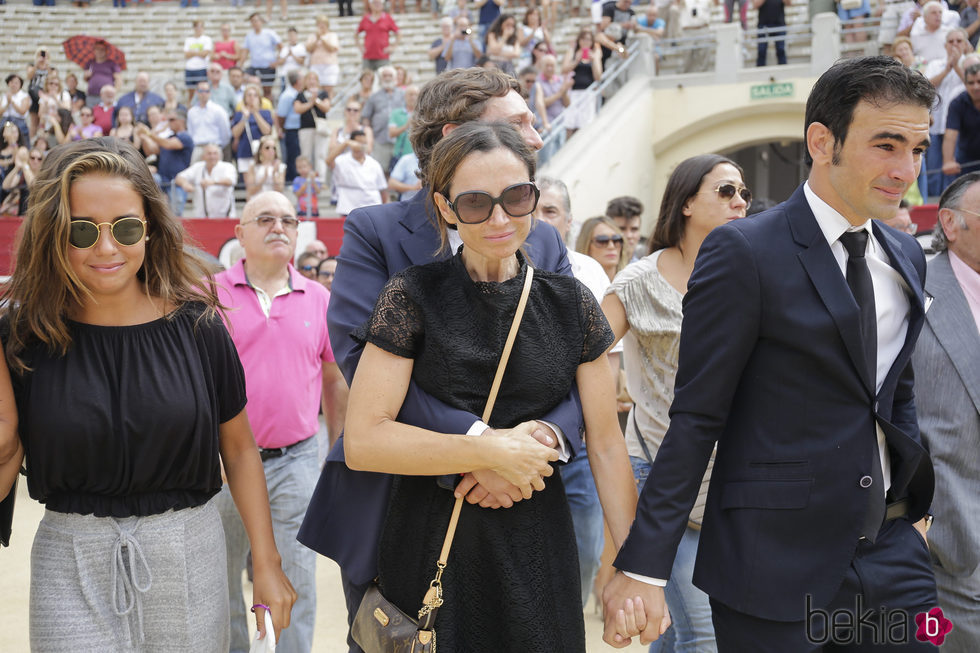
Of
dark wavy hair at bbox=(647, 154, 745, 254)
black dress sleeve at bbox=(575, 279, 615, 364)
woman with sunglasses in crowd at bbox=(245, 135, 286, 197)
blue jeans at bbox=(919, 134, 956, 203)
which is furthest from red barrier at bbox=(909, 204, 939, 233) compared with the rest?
black dress sleeve at bbox=(575, 279, 615, 364)

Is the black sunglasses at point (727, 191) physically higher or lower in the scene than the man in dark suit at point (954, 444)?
higher

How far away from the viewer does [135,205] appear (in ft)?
8.45

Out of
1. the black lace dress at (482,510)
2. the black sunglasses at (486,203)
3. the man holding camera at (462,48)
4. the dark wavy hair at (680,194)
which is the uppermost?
the man holding camera at (462,48)

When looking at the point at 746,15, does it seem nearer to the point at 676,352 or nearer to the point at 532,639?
the point at 676,352

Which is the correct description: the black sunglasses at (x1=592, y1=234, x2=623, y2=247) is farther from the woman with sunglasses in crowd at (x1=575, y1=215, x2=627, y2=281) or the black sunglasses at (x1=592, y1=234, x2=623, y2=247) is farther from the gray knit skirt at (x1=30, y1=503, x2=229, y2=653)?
the gray knit skirt at (x1=30, y1=503, x2=229, y2=653)

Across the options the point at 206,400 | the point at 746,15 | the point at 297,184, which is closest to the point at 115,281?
the point at 206,400

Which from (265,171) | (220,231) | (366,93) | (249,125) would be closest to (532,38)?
(366,93)

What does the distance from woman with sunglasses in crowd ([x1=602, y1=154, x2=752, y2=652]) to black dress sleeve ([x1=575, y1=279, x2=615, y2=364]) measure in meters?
1.03

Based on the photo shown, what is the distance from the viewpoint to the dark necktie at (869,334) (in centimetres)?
234

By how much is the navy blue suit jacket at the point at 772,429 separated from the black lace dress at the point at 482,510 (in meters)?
0.22

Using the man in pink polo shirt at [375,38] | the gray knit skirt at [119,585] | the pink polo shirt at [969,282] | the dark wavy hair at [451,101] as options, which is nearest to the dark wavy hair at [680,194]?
the pink polo shirt at [969,282]

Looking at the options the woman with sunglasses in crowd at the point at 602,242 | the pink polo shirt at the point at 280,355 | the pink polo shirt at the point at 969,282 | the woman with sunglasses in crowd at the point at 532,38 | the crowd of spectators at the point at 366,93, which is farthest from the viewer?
the woman with sunglasses in crowd at the point at 532,38

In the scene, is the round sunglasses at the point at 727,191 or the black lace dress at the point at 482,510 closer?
the black lace dress at the point at 482,510

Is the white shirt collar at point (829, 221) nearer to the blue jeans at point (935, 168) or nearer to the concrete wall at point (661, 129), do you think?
the blue jeans at point (935, 168)
